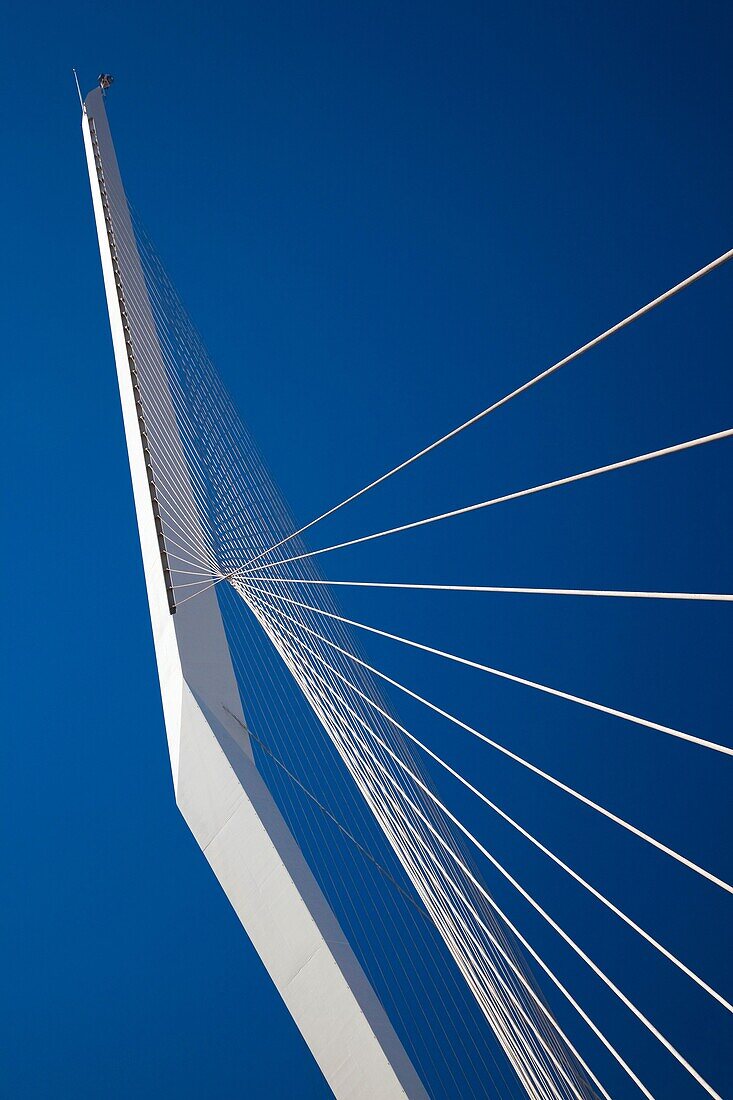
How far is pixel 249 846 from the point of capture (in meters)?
3.54

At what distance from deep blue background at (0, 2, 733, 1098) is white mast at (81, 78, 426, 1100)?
19.6ft

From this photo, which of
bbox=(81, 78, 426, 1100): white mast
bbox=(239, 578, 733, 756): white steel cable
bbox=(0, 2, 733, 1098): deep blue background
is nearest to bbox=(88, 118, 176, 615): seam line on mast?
A: bbox=(81, 78, 426, 1100): white mast

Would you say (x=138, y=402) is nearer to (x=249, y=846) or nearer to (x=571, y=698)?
(x=249, y=846)

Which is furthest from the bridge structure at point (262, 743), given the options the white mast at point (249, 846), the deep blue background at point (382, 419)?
the deep blue background at point (382, 419)

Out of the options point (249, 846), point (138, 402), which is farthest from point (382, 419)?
point (249, 846)

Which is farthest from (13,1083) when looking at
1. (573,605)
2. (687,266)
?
(687,266)

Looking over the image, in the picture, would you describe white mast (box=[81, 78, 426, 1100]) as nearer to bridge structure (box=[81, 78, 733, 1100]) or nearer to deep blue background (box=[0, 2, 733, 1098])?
bridge structure (box=[81, 78, 733, 1100])

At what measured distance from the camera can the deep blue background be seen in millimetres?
9586

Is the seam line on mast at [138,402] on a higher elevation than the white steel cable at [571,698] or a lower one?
higher

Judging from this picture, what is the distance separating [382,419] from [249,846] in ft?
24.0

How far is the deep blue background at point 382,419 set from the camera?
9.59 m

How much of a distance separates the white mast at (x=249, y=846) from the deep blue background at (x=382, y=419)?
19.6 feet

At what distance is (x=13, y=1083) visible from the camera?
9.38 m

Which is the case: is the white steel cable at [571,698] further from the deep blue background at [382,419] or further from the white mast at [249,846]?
the deep blue background at [382,419]
